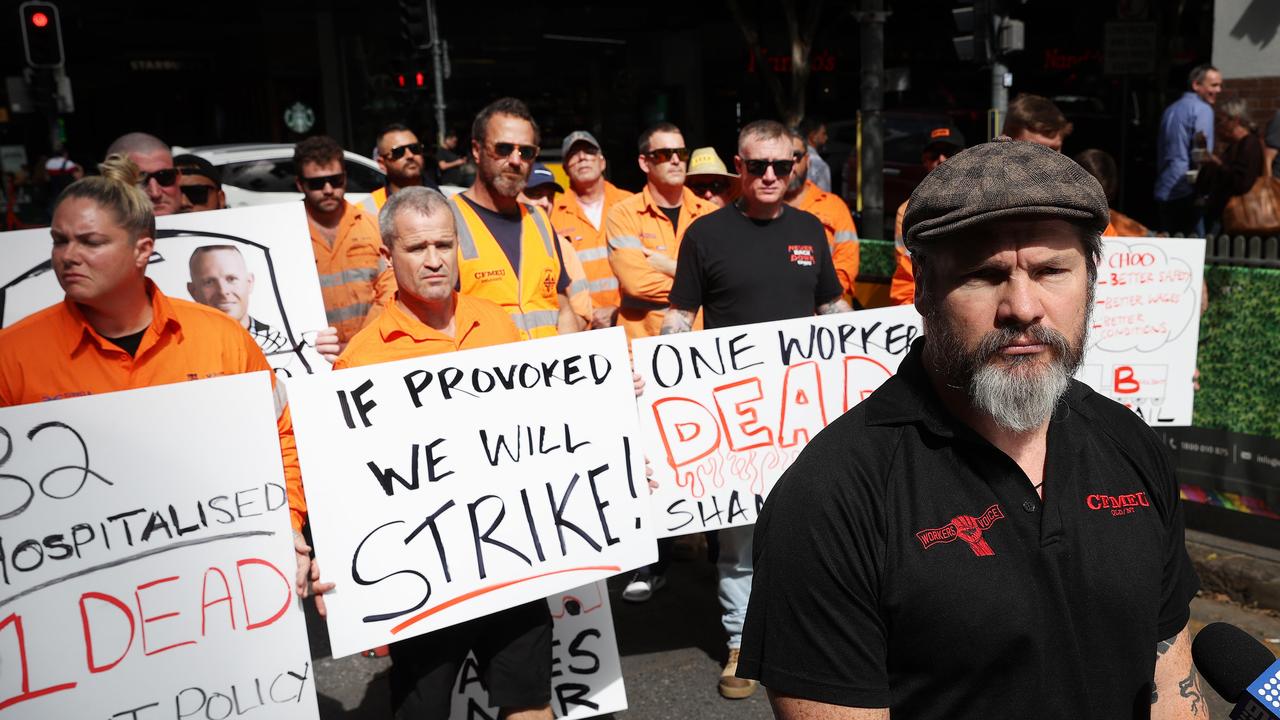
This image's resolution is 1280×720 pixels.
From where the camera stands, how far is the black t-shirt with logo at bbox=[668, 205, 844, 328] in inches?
187

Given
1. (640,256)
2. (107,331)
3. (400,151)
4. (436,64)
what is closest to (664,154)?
(640,256)

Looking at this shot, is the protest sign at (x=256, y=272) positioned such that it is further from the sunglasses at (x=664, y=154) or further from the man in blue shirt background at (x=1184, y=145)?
the man in blue shirt background at (x=1184, y=145)

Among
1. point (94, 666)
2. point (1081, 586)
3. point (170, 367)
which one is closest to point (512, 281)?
point (170, 367)

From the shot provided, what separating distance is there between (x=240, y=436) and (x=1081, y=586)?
2179mm

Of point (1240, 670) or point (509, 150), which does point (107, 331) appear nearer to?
point (509, 150)

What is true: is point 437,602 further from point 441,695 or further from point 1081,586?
point 1081,586

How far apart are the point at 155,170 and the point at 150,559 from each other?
3.24 metres

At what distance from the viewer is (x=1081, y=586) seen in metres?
1.77

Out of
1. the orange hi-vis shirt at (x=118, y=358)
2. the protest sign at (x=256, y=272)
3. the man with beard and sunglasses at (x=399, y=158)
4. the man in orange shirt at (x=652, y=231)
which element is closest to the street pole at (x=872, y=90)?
the man in orange shirt at (x=652, y=231)

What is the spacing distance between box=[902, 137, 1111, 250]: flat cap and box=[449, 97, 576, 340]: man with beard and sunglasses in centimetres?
282

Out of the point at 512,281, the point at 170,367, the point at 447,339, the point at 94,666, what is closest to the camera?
the point at 94,666

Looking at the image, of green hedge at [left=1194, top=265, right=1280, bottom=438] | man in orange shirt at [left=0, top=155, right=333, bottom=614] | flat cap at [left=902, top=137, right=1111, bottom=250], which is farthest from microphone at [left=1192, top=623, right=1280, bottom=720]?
green hedge at [left=1194, top=265, right=1280, bottom=438]

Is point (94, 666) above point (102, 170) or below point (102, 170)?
below

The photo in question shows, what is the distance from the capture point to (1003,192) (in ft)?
5.71
